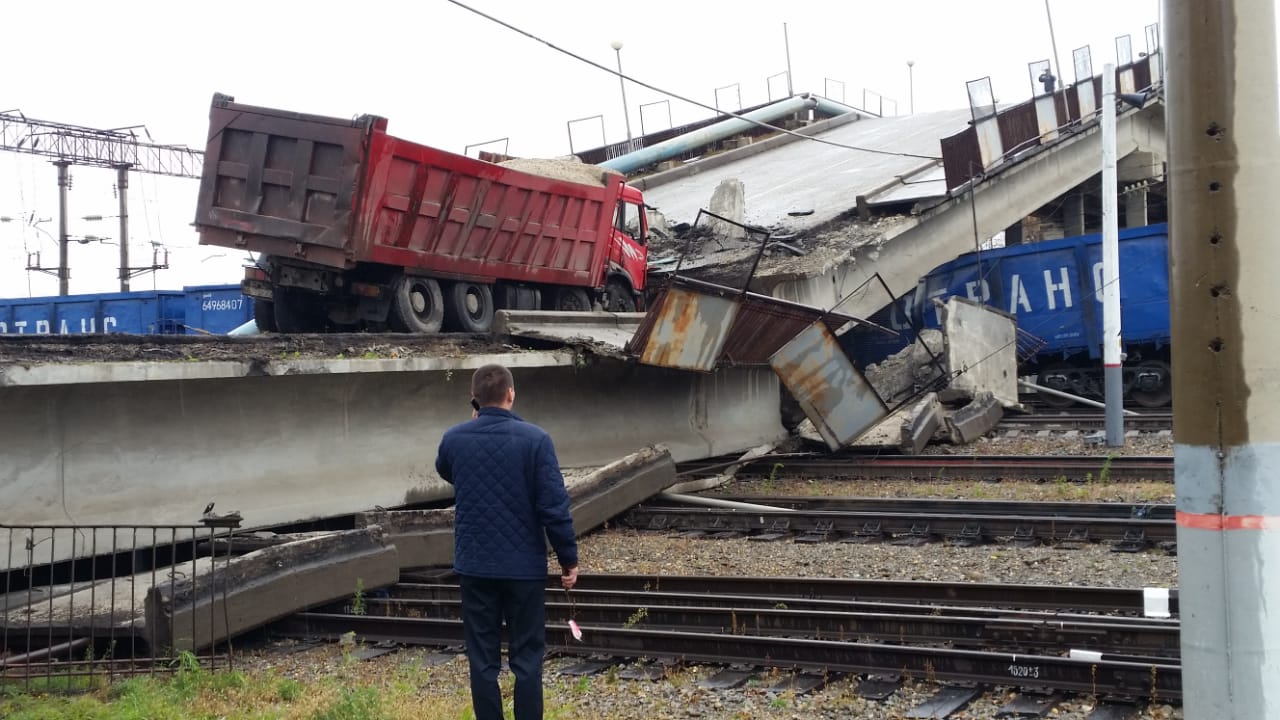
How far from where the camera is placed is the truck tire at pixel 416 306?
47.4 ft

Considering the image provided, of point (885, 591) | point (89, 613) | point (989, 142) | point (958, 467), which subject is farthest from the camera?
point (989, 142)

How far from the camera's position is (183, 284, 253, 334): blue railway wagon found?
29516 mm

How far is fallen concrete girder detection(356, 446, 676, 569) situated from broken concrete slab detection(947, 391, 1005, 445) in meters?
6.18

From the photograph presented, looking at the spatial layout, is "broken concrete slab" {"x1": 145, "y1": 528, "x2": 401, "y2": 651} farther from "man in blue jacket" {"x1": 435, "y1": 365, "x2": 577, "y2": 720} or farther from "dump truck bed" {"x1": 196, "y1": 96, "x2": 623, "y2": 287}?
"dump truck bed" {"x1": 196, "y1": 96, "x2": 623, "y2": 287}

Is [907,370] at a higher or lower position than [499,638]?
higher

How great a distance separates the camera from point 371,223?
13414mm

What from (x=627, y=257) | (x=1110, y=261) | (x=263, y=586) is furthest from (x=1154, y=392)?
(x=263, y=586)

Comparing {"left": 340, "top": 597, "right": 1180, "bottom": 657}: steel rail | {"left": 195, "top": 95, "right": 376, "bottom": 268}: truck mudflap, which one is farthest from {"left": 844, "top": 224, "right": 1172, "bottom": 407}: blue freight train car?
{"left": 340, "top": 597, "right": 1180, "bottom": 657}: steel rail

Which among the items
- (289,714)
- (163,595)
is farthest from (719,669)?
(163,595)

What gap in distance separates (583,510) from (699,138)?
31.6 meters

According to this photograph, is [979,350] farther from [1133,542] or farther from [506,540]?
[506,540]

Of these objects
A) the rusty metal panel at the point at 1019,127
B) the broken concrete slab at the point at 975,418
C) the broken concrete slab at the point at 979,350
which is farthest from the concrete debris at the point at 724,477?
the rusty metal panel at the point at 1019,127

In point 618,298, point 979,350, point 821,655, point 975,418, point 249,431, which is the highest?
point 618,298

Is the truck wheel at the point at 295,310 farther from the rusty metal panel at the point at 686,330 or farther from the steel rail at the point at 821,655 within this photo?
the steel rail at the point at 821,655
